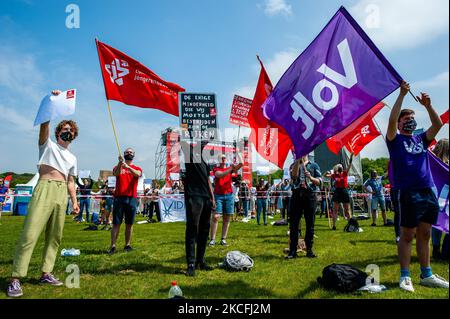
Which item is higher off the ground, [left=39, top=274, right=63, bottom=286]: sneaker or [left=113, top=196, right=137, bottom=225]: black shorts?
[left=113, top=196, right=137, bottom=225]: black shorts

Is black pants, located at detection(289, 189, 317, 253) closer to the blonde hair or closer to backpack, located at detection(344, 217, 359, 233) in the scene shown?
the blonde hair

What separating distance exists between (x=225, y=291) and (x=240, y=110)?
51.6ft

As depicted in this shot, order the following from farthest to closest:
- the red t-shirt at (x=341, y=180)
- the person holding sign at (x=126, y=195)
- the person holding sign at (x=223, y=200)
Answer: the red t-shirt at (x=341, y=180) < the person holding sign at (x=223, y=200) < the person holding sign at (x=126, y=195)

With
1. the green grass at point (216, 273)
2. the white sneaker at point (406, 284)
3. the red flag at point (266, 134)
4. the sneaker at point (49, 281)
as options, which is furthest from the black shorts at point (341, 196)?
the sneaker at point (49, 281)

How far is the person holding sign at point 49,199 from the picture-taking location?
4.50 metres

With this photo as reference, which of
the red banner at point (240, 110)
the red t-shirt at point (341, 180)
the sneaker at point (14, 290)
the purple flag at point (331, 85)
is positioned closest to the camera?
the sneaker at point (14, 290)

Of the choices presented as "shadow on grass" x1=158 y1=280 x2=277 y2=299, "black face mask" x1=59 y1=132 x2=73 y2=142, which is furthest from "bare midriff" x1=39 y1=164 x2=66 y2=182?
"shadow on grass" x1=158 y1=280 x2=277 y2=299

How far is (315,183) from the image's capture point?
23.4 ft

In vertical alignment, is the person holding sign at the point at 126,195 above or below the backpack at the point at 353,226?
above

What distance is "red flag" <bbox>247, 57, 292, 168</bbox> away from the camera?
27.0 feet

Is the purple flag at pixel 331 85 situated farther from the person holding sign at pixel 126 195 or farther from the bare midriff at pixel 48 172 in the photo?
the person holding sign at pixel 126 195

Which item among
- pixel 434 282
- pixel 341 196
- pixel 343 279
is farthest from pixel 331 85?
pixel 341 196

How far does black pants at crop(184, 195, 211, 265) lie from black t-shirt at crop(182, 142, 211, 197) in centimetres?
11
